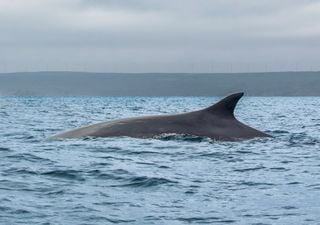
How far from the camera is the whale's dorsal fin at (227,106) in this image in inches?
661

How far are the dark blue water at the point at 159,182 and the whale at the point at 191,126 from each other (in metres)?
0.30

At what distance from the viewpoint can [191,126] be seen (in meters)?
17.2

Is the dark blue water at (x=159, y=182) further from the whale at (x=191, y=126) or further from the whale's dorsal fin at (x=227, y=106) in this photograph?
the whale's dorsal fin at (x=227, y=106)

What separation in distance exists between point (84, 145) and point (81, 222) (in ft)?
27.4

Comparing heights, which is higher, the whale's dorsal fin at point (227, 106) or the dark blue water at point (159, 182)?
the whale's dorsal fin at point (227, 106)

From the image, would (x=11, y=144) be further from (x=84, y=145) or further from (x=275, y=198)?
(x=275, y=198)

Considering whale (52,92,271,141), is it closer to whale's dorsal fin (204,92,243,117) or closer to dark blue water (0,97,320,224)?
whale's dorsal fin (204,92,243,117)

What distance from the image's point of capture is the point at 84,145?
645 inches

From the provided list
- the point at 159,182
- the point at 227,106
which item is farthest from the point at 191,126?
the point at 159,182

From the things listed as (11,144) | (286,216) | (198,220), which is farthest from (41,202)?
(11,144)

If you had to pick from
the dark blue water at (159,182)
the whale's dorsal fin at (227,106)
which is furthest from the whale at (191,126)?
the dark blue water at (159,182)

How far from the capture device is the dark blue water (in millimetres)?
8547

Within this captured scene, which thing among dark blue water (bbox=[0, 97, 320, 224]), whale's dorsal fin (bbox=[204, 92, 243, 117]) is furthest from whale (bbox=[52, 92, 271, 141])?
dark blue water (bbox=[0, 97, 320, 224])

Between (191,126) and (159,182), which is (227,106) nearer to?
(191,126)
